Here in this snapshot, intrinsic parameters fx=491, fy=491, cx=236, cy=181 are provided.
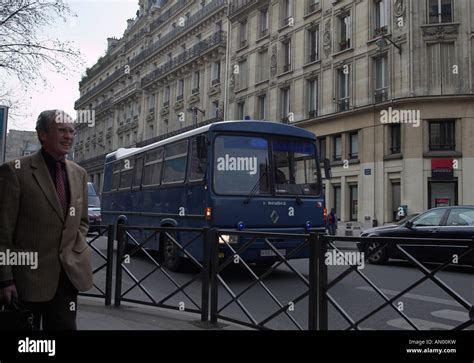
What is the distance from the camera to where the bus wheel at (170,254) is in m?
6.95

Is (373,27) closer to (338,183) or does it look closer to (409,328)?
(338,183)

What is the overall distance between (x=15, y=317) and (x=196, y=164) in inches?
285

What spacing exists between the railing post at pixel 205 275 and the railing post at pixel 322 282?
1798 millimetres

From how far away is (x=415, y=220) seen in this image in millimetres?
12023

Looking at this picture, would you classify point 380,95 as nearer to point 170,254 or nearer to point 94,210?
point 94,210

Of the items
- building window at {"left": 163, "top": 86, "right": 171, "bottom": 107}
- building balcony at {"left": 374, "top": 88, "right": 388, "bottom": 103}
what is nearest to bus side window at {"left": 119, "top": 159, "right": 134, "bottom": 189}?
building balcony at {"left": 374, "top": 88, "right": 388, "bottom": 103}

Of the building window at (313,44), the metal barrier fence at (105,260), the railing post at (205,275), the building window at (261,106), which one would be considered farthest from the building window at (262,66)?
the railing post at (205,275)

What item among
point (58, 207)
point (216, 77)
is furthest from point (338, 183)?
point (58, 207)

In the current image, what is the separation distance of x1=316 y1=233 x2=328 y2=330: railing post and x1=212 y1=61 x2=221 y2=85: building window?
129ft

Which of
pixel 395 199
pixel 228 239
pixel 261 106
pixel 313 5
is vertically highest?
pixel 313 5

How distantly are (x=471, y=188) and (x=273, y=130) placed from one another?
731 inches

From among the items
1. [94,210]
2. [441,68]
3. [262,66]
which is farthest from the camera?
[262,66]

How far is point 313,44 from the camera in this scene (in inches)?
1313

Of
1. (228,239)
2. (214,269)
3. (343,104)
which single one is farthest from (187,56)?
(214,269)
